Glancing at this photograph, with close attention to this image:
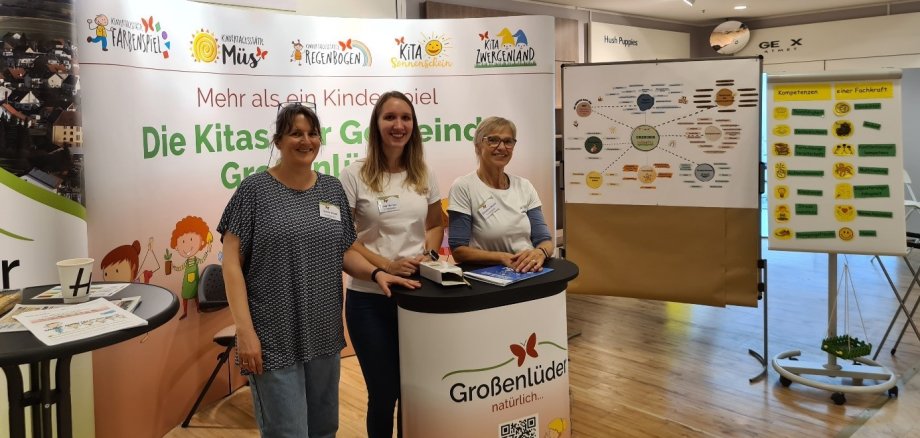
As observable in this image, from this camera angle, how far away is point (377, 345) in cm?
200

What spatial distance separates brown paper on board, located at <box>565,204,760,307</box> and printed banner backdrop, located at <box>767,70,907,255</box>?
24 centimetres


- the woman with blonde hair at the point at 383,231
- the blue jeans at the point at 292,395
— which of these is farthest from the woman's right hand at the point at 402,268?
the blue jeans at the point at 292,395

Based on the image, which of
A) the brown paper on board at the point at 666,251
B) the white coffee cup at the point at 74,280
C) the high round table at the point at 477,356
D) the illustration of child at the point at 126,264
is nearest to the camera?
the white coffee cup at the point at 74,280

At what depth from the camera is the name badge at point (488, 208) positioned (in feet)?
7.30

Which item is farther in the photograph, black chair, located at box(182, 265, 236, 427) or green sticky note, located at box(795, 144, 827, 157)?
green sticky note, located at box(795, 144, 827, 157)

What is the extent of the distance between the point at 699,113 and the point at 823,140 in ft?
2.03

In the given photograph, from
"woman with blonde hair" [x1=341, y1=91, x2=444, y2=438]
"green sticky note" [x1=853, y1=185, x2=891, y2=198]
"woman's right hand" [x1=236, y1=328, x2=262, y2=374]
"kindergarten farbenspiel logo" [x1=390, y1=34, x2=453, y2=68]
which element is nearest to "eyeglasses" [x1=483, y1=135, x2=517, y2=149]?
"woman with blonde hair" [x1=341, y1=91, x2=444, y2=438]

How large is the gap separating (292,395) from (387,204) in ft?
2.04

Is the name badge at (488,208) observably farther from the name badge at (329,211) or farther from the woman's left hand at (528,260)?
the name badge at (329,211)

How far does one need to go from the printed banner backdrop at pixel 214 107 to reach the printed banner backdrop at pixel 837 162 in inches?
50.2

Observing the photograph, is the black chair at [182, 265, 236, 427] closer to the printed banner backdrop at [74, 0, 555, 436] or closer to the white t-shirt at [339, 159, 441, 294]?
the printed banner backdrop at [74, 0, 555, 436]

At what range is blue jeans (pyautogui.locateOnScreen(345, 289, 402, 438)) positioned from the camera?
78.8 inches

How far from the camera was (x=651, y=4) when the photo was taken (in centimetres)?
676

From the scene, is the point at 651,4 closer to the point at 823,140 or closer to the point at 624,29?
the point at 624,29
